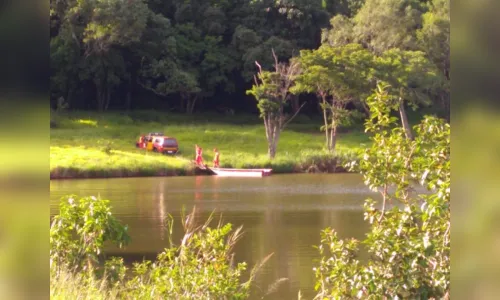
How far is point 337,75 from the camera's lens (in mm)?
28516

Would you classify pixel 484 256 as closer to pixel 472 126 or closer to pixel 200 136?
pixel 472 126

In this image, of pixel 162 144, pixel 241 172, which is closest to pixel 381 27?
pixel 241 172

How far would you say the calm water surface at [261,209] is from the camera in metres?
10.5

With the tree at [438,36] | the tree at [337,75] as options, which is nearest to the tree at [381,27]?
the tree at [438,36]

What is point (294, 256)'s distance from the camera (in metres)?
10.7

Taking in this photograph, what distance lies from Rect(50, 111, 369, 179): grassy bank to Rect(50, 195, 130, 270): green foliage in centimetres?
1512

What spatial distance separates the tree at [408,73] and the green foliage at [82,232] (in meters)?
22.8

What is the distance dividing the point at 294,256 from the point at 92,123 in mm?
22489

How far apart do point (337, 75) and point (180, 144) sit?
20.7 ft

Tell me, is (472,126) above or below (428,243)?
above

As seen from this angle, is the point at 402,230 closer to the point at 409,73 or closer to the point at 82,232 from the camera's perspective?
the point at 82,232

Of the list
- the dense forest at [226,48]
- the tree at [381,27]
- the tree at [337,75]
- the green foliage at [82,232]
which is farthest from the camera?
the tree at [381,27]

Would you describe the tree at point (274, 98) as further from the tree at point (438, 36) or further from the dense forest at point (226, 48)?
the tree at point (438, 36)

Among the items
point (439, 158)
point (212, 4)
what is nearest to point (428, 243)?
point (439, 158)
